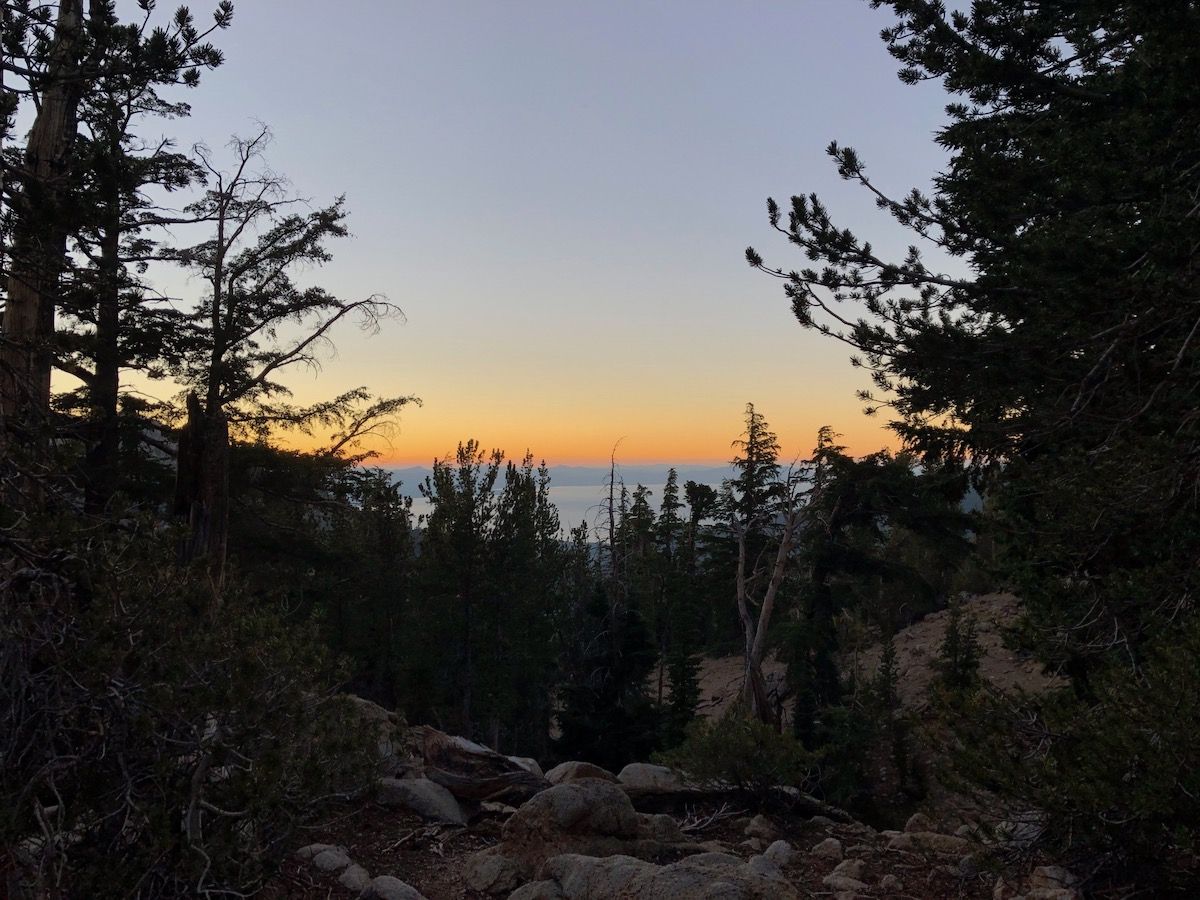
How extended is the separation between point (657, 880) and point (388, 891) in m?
1.83

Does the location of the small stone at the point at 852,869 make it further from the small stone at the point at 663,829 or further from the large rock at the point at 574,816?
the large rock at the point at 574,816

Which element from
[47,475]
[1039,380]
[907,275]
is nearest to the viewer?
[47,475]

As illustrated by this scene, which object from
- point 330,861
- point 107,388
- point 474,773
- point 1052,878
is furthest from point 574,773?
point 107,388

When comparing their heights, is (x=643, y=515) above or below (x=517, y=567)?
above

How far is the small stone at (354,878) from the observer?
19.4 ft

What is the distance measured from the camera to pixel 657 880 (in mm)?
5145

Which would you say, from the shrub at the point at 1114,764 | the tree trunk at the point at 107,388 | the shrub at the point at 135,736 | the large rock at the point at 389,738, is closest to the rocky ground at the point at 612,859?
the shrub at the point at 1114,764

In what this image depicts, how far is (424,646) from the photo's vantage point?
74.3 ft

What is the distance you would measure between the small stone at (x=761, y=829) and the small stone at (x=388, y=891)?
163 inches

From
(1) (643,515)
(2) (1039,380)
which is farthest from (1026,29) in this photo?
(1) (643,515)

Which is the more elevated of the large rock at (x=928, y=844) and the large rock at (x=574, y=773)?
the large rock at (x=574, y=773)

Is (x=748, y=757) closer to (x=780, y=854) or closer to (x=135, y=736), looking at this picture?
(x=780, y=854)

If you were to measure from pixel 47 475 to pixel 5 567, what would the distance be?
545 mm

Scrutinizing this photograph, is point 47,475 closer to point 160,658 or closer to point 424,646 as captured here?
point 160,658
